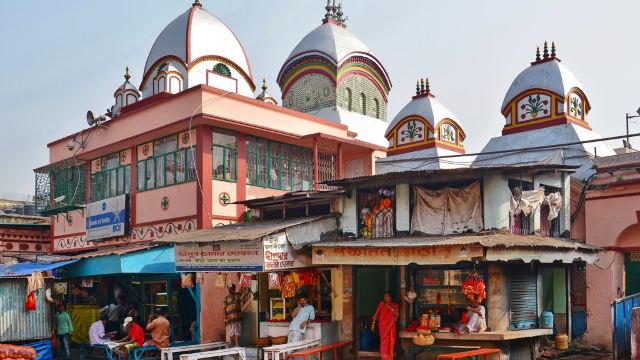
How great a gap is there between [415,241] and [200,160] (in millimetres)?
7955

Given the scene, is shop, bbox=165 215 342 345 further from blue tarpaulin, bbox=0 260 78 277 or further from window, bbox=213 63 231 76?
window, bbox=213 63 231 76

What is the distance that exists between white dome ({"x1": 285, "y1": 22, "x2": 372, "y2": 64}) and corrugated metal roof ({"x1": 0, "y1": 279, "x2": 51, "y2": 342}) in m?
16.2

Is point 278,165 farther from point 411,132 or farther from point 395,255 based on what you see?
point 411,132

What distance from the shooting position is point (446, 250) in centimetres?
1272

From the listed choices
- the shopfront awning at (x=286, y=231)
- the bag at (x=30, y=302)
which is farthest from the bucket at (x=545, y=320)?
the bag at (x=30, y=302)

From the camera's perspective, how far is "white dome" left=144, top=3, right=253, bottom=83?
2441 centimetres

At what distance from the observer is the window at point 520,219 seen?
1409cm

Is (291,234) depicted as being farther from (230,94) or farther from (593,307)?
(593,307)

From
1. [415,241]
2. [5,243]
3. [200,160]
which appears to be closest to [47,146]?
[5,243]

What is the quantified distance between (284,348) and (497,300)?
439 centimetres

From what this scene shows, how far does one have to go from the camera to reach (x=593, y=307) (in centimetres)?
1684

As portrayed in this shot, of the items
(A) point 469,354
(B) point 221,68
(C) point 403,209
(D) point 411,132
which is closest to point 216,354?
(C) point 403,209

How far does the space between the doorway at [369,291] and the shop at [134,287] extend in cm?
461

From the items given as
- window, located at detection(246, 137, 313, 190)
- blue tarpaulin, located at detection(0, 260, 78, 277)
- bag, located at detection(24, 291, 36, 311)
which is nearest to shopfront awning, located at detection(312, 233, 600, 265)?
window, located at detection(246, 137, 313, 190)
